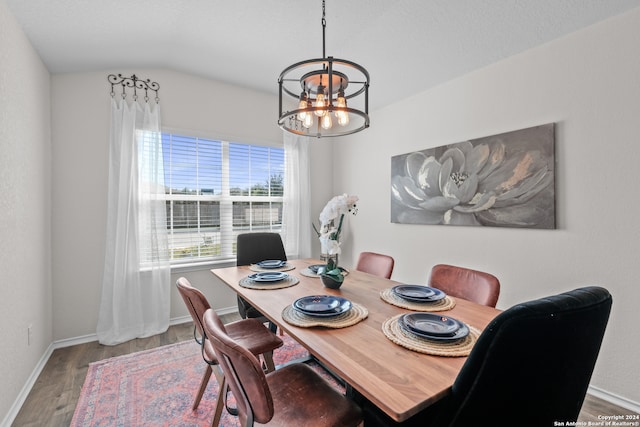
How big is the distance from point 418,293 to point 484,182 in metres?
1.31

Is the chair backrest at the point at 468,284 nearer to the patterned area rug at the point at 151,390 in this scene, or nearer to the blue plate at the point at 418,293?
the blue plate at the point at 418,293

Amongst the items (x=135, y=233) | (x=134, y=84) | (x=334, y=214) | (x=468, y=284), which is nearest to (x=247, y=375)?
(x=334, y=214)

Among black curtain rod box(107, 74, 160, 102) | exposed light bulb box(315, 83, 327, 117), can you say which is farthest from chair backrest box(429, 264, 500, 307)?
black curtain rod box(107, 74, 160, 102)

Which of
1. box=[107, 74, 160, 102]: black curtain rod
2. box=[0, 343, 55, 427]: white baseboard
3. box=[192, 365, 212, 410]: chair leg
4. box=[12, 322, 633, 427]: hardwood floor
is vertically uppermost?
box=[107, 74, 160, 102]: black curtain rod

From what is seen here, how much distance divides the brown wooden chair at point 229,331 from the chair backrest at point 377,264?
968mm

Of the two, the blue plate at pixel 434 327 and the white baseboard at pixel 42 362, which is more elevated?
the blue plate at pixel 434 327

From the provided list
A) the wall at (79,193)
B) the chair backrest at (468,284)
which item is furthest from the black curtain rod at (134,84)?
the chair backrest at (468,284)

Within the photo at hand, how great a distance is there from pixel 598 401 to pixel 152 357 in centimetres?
317

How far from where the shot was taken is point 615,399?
5.86 feet

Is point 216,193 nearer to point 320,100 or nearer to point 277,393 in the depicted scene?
point 320,100

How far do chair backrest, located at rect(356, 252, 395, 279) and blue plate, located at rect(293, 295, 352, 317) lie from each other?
89 centimetres

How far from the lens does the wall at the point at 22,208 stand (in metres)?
1.65

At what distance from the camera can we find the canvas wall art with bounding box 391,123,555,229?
205 centimetres

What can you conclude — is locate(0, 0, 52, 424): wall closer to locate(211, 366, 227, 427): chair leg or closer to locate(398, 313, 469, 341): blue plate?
locate(211, 366, 227, 427): chair leg
